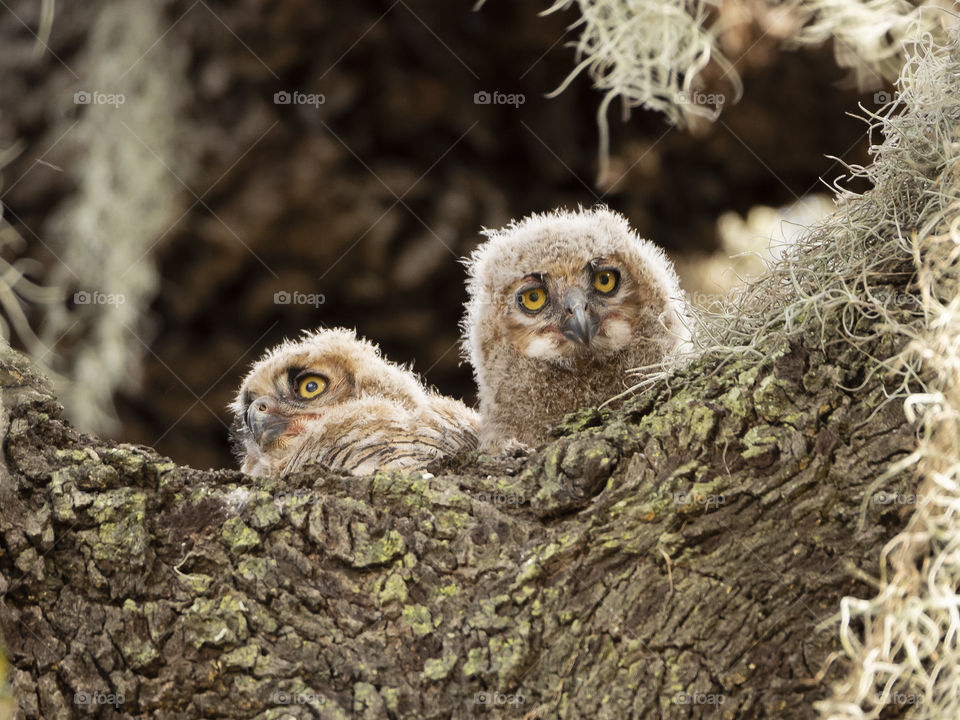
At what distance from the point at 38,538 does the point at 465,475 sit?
3.12 feet

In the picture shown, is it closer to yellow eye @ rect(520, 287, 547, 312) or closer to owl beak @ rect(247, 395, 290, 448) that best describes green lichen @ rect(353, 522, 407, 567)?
yellow eye @ rect(520, 287, 547, 312)

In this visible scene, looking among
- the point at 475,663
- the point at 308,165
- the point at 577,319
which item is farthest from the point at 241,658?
the point at 308,165

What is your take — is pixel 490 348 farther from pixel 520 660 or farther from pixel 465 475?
pixel 520 660

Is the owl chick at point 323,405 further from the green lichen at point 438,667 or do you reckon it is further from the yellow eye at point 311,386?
the green lichen at point 438,667

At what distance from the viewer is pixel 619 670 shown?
1.98 m

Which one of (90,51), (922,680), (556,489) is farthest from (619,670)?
(90,51)

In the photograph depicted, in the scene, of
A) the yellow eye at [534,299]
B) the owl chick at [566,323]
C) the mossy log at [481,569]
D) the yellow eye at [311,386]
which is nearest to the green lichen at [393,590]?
the mossy log at [481,569]

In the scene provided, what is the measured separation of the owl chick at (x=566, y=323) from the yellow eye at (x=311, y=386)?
738 millimetres

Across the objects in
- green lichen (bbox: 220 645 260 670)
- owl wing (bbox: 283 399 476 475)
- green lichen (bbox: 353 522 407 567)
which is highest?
owl wing (bbox: 283 399 476 475)

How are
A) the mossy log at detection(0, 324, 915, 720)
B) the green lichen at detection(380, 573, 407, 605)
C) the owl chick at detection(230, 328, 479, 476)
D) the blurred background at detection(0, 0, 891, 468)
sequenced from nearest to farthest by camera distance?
the mossy log at detection(0, 324, 915, 720), the green lichen at detection(380, 573, 407, 605), the owl chick at detection(230, 328, 479, 476), the blurred background at detection(0, 0, 891, 468)

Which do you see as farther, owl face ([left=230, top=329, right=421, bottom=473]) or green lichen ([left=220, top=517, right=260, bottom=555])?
owl face ([left=230, top=329, right=421, bottom=473])

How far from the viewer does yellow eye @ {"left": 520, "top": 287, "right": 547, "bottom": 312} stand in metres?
3.86

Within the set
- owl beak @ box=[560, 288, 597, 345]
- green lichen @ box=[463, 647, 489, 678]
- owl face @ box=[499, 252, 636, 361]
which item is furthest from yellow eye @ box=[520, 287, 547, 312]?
green lichen @ box=[463, 647, 489, 678]

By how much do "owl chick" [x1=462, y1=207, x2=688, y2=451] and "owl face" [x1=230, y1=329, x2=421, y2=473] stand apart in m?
0.53
